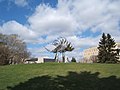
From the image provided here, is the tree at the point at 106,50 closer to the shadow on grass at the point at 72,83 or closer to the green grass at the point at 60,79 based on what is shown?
the green grass at the point at 60,79

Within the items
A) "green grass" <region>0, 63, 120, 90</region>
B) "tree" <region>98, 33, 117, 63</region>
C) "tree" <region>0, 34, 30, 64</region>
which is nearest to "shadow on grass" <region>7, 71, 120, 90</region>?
"green grass" <region>0, 63, 120, 90</region>

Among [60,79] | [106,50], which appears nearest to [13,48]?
[106,50]

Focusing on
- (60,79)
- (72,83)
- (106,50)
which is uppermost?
Answer: (106,50)

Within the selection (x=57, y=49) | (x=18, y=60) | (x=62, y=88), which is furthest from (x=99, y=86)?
(x=18, y=60)

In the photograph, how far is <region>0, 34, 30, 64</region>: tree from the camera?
2523 inches

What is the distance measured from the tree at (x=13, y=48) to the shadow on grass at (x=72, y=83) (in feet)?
154

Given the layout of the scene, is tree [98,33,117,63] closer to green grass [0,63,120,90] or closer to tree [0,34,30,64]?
tree [0,34,30,64]

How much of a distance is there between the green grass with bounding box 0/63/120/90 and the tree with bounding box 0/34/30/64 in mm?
43434

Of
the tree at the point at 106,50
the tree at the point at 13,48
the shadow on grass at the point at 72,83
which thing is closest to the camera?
the shadow on grass at the point at 72,83

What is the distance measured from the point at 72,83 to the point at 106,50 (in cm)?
4785

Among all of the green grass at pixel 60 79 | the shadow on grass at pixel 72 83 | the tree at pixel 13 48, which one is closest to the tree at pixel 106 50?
the tree at pixel 13 48

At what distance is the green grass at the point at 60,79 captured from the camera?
15.6 m

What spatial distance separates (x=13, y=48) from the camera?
66250 mm

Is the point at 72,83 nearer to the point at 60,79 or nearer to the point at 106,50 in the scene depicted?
the point at 60,79
